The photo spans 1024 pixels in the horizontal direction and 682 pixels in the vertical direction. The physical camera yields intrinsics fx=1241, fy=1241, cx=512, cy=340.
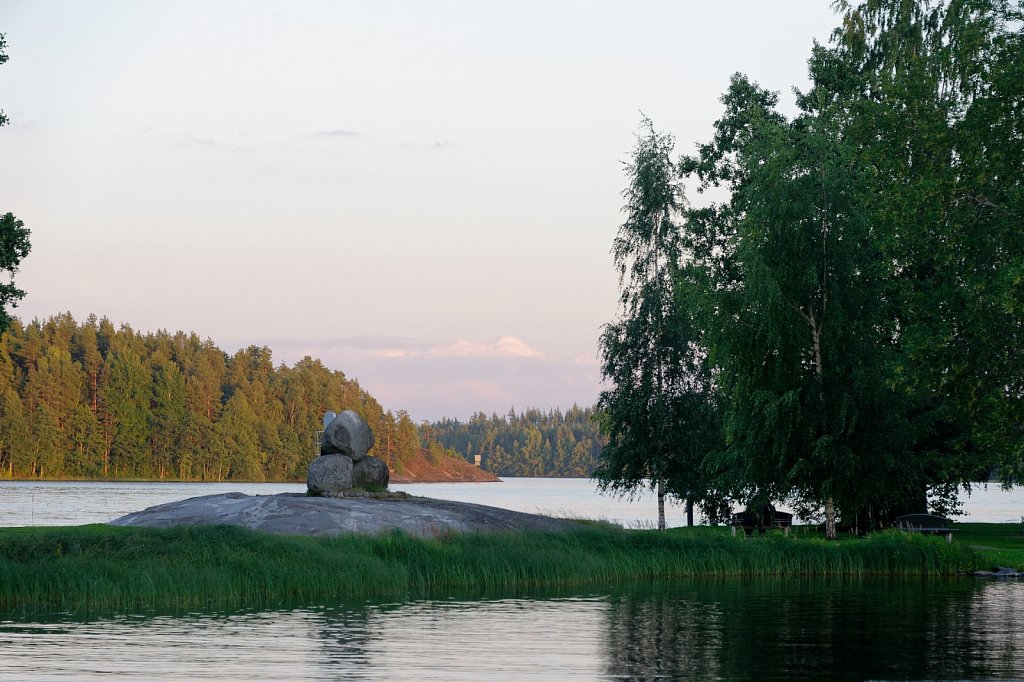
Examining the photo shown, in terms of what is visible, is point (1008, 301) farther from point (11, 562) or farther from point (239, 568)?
point (11, 562)

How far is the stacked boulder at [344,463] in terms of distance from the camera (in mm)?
39562

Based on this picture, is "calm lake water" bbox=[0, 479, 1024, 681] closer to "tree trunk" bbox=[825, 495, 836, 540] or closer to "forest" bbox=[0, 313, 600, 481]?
"tree trunk" bbox=[825, 495, 836, 540]

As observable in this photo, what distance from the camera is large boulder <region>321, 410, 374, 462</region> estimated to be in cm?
4041

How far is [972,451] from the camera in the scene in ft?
144

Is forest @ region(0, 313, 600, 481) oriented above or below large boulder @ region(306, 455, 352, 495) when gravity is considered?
above

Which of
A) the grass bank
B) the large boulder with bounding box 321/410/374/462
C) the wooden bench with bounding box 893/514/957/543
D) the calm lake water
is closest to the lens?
the calm lake water

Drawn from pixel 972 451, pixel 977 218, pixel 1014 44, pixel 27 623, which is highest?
pixel 1014 44

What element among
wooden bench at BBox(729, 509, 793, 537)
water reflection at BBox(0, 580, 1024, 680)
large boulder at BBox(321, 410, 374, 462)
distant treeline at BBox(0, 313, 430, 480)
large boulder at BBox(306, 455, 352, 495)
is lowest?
water reflection at BBox(0, 580, 1024, 680)

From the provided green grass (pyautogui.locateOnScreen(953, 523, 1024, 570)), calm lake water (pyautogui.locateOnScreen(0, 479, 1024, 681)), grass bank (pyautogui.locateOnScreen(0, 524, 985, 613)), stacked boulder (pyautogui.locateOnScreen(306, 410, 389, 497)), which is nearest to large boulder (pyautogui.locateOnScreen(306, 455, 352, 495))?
stacked boulder (pyautogui.locateOnScreen(306, 410, 389, 497))

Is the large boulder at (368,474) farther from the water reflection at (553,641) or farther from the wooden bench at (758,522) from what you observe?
the wooden bench at (758,522)

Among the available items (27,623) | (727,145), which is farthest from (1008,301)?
(727,145)

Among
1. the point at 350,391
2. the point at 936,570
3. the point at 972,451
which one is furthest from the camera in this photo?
the point at 350,391

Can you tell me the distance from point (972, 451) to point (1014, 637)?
2210cm

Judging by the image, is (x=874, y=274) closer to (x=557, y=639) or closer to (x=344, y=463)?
(x=344, y=463)
